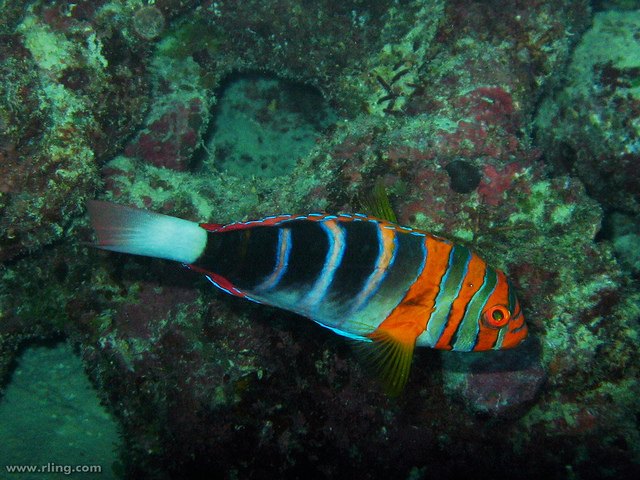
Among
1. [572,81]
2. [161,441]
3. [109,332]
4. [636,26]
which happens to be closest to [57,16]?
[109,332]

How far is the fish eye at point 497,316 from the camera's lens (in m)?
2.39

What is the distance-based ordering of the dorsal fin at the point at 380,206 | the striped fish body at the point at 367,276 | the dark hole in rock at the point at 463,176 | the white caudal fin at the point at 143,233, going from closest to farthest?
the white caudal fin at the point at 143,233, the striped fish body at the point at 367,276, the dorsal fin at the point at 380,206, the dark hole in rock at the point at 463,176

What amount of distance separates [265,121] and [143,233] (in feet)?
22.3

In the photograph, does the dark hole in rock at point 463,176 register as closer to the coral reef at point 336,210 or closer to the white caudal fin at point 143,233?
the coral reef at point 336,210

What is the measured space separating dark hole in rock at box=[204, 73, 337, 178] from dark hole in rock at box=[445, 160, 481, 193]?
4.55 meters

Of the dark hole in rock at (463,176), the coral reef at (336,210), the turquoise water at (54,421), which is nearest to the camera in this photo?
the coral reef at (336,210)

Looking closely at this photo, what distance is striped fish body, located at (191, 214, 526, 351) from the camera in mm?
2354

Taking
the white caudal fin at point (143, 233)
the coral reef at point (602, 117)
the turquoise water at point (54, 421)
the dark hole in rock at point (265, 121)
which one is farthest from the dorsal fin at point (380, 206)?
the dark hole in rock at point (265, 121)

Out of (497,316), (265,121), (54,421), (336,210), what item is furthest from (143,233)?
(265,121)

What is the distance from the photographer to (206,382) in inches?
160

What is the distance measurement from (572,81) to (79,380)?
29.4 feet

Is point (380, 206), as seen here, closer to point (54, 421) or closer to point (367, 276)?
point (367, 276)

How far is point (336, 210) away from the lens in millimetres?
4152

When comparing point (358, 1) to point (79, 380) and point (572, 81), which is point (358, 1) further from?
point (79, 380)
